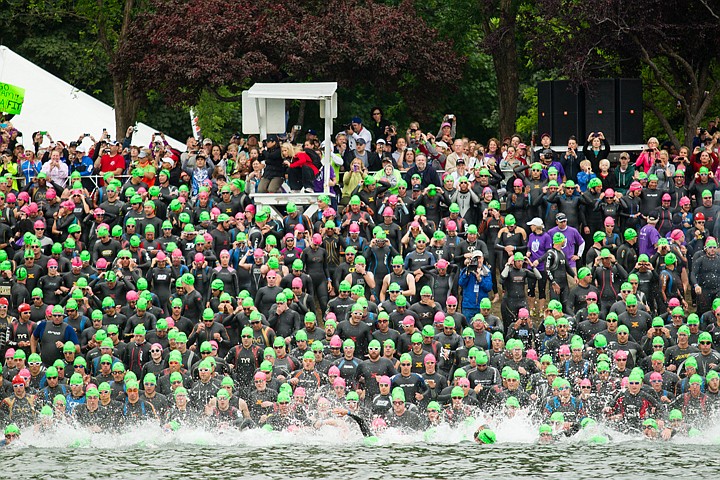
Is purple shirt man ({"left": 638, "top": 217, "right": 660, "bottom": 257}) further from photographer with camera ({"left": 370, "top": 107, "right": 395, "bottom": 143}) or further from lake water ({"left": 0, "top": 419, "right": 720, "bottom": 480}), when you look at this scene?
photographer with camera ({"left": 370, "top": 107, "right": 395, "bottom": 143})

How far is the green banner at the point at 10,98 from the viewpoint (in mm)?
27547

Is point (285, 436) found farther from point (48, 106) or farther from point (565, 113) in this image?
point (48, 106)

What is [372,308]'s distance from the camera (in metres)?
23.1

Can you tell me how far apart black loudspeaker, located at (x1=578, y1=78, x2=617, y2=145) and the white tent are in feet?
36.1

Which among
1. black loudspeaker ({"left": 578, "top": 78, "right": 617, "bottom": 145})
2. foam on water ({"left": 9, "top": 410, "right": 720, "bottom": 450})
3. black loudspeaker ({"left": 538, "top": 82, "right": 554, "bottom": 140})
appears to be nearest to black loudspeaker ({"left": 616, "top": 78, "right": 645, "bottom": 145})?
black loudspeaker ({"left": 578, "top": 78, "right": 617, "bottom": 145})

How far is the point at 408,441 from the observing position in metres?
21.4

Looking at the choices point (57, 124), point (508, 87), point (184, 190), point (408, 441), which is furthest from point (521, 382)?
point (57, 124)

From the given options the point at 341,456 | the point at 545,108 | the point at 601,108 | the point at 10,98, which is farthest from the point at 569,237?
the point at 10,98

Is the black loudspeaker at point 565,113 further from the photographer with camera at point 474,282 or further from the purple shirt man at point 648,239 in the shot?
the photographer with camera at point 474,282

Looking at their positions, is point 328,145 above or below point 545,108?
below

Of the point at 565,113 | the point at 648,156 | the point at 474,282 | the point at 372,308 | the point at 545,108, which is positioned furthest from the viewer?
the point at 545,108

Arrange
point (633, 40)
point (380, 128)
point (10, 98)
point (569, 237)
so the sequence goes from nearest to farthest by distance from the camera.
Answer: point (569, 237) → point (633, 40) → point (380, 128) → point (10, 98)

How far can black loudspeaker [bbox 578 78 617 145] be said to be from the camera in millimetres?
26547

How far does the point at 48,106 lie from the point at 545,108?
1233cm
